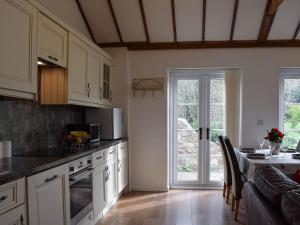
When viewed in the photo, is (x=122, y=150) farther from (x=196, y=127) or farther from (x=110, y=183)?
(x=196, y=127)

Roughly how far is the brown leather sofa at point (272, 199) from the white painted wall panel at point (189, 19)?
2796 mm

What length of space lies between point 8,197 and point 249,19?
12.9 ft

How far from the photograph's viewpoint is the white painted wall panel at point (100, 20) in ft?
13.6

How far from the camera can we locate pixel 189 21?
4328 millimetres

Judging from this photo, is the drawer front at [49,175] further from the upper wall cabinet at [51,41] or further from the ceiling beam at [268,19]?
the ceiling beam at [268,19]

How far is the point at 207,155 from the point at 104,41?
2626 millimetres

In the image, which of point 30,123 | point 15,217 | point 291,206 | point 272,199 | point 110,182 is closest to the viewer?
point 291,206

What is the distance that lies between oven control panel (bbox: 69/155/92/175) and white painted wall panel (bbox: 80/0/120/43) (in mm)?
2299

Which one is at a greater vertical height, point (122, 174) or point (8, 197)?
point (8, 197)

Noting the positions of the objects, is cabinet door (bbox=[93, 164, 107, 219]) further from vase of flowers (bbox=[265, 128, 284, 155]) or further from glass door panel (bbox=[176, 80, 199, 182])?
vase of flowers (bbox=[265, 128, 284, 155])

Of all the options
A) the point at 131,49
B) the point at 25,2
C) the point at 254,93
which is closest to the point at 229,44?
the point at 254,93

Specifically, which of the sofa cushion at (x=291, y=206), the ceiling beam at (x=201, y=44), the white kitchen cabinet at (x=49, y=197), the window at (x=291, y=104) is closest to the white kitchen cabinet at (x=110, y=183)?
the white kitchen cabinet at (x=49, y=197)

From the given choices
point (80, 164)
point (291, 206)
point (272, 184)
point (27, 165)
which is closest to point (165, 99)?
point (80, 164)

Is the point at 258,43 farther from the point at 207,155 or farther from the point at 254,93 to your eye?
the point at 207,155
